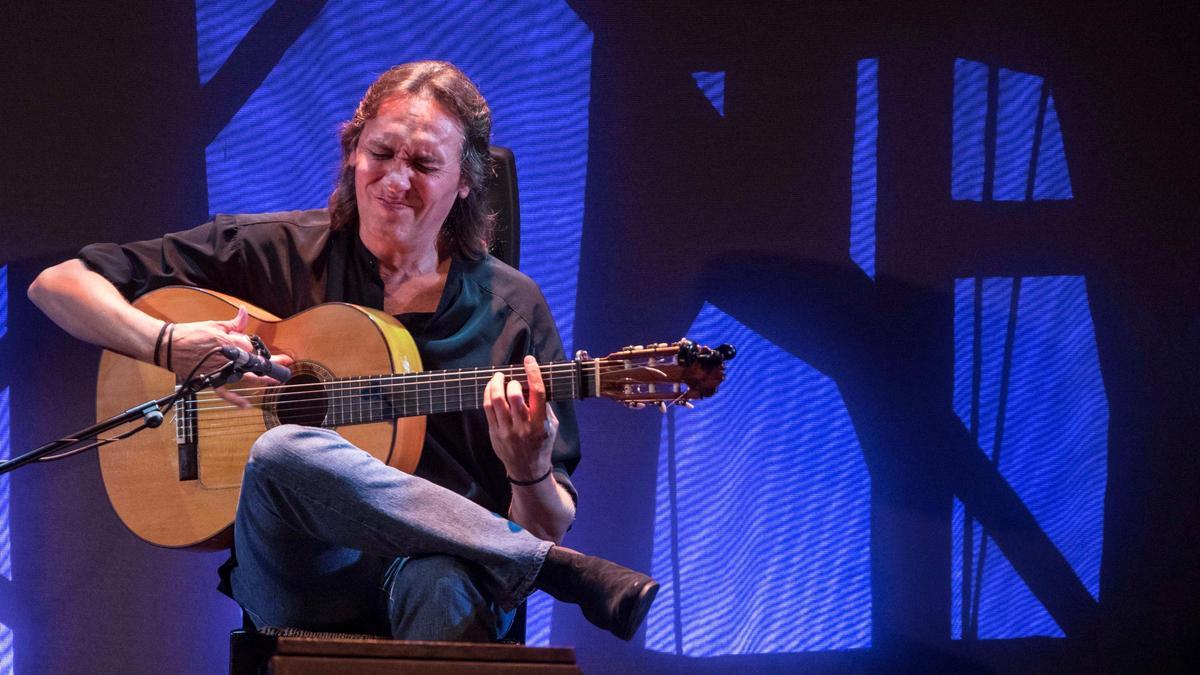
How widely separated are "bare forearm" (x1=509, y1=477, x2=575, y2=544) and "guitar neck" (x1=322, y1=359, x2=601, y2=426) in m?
0.18

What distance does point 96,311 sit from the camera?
7.22 feet

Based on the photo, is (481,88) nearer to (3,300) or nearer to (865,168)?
(865,168)

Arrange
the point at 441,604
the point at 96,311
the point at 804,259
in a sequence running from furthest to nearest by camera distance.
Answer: the point at 804,259 → the point at 96,311 → the point at 441,604

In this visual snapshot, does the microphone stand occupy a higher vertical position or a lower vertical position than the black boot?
higher

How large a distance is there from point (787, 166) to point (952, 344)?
688mm

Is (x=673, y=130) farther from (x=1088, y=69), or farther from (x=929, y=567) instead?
(x=929, y=567)

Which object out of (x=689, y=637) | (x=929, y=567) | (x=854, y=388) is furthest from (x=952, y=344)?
(x=689, y=637)

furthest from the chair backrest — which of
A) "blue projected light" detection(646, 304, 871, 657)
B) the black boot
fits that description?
the black boot

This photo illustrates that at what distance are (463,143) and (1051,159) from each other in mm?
1793

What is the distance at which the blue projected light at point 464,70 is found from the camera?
9.71 feet

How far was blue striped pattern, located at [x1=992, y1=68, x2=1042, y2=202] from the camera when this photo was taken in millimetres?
3152

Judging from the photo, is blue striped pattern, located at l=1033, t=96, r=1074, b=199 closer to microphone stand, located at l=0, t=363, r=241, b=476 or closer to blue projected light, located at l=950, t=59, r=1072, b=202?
blue projected light, located at l=950, t=59, r=1072, b=202

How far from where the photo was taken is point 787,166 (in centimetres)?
312

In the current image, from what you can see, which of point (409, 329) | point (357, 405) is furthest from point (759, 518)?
point (357, 405)
